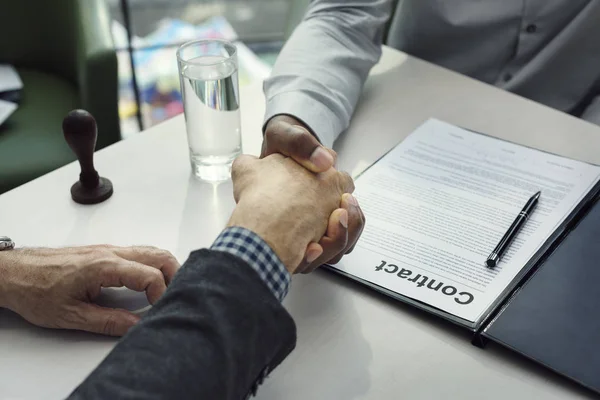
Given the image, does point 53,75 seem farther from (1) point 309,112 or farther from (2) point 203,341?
(2) point 203,341

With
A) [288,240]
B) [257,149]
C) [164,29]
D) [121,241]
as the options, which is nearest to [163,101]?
[164,29]

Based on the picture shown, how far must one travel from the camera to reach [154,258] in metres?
0.73

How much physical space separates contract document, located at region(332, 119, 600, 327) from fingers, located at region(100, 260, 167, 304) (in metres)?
0.21

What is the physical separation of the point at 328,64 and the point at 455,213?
382 millimetres

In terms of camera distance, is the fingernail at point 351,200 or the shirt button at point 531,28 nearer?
the fingernail at point 351,200

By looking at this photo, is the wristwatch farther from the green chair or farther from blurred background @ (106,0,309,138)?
blurred background @ (106,0,309,138)

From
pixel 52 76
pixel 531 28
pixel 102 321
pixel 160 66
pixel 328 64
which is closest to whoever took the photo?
pixel 102 321

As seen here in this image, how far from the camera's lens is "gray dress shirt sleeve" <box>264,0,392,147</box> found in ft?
3.23

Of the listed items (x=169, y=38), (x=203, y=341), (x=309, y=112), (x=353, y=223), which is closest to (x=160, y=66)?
(x=169, y=38)

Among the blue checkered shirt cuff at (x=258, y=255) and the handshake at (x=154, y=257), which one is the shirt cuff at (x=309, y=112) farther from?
the blue checkered shirt cuff at (x=258, y=255)

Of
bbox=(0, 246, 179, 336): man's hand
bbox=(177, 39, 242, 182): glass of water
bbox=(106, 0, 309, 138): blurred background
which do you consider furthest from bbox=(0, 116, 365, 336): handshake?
bbox=(106, 0, 309, 138): blurred background

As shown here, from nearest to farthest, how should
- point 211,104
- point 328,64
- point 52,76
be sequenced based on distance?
point 211,104 → point 328,64 → point 52,76

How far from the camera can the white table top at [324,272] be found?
25.1 inches

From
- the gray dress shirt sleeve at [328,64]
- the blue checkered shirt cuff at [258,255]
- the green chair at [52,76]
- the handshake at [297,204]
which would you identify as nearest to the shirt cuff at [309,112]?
the gray dress shirt sleeve at [328,64]
